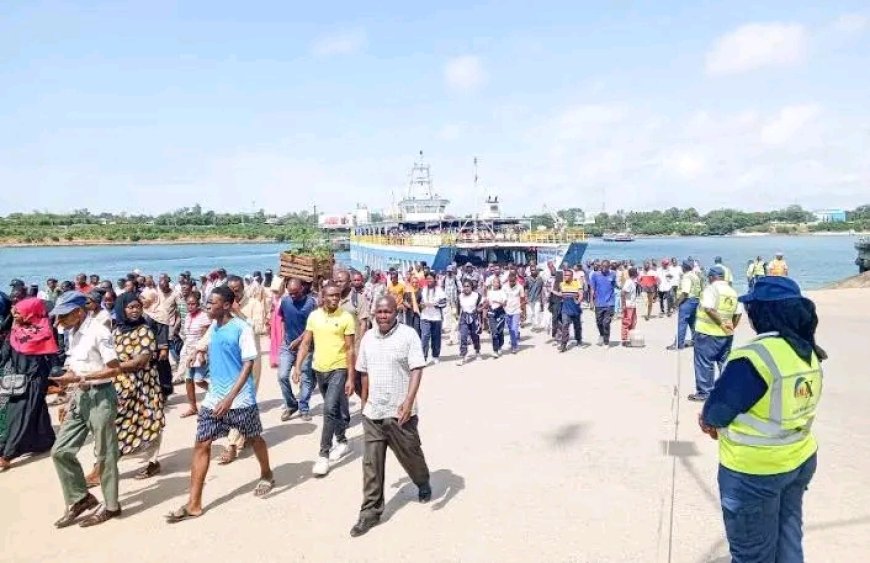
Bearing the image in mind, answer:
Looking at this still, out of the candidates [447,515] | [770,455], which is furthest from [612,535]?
[770,455]

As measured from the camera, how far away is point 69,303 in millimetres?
4426

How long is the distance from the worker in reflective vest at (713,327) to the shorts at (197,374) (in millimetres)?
5979

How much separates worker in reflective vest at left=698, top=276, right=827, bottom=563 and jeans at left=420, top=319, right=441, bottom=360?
7494mm

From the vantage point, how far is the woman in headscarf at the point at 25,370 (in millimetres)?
5668

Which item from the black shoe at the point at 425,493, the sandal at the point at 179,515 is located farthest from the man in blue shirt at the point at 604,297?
the sandal at the point at 179,515

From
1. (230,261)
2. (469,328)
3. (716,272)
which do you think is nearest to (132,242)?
(230,261)

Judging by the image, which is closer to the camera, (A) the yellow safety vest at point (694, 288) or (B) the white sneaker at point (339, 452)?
(B) the white sneaker at point (339, 452)

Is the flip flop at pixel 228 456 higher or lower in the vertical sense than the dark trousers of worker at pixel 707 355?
lower

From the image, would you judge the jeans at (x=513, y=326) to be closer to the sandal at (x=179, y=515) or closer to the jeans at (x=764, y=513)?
the sandal at (x=179, y=515)

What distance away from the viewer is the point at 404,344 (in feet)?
14.6

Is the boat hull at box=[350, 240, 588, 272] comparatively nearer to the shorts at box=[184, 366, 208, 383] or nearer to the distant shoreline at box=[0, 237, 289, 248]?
the shorts at box=[184, 366, 208, 383]

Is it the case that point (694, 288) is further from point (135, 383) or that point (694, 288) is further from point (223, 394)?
point (135, 383)

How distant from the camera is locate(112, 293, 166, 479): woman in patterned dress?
4883mm

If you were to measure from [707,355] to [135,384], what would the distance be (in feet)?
20.0
